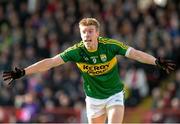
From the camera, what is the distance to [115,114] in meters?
10.4

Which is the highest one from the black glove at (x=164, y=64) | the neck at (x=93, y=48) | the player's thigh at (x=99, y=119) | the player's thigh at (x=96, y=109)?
the neck at (x=93, y=48)

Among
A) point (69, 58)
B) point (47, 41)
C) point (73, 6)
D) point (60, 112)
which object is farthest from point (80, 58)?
point (73, 6)

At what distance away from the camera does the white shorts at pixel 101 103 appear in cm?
1055

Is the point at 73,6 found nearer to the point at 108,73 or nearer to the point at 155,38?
the point at 155,38

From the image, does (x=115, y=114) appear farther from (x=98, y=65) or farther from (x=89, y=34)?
(x=89, y=34)

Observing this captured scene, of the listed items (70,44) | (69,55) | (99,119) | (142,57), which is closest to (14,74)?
(69,55)

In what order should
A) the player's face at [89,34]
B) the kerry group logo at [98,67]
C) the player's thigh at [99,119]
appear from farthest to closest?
1. the player's thigh at [99,119]
2. the kerry group logo at [98,67]
3. the player's face at [89,34]

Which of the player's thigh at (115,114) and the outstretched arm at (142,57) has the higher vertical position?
the outstretched arm at (142,57)

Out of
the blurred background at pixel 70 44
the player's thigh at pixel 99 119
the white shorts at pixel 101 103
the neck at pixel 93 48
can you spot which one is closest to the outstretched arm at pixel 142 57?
the neck at pixel 93 48

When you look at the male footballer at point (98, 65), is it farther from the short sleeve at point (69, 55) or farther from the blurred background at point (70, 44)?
the blurred background at point (70, 44)

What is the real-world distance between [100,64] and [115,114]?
76cm

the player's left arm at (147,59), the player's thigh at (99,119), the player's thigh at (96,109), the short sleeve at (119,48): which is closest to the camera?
the player's left arm at (147,59)

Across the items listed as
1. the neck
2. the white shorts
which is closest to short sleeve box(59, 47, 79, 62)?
the neck

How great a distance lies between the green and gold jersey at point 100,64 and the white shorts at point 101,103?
6 cm
